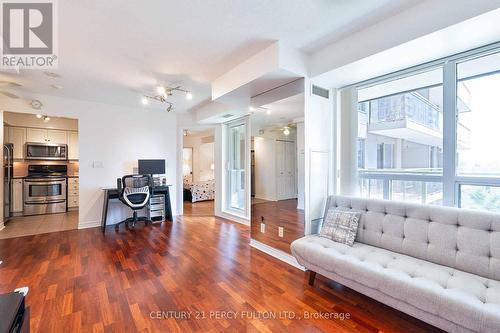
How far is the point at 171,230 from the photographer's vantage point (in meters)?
4.27

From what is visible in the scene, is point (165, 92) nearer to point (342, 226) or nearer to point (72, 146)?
point (342, 226)

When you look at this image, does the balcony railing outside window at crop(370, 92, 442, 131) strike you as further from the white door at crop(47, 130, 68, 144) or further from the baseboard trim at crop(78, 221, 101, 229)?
the white door at crop(47, 130, 68, 144)

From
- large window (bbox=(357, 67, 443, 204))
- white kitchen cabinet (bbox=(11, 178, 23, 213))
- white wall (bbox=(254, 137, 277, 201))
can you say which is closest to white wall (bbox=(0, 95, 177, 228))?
white kitchen cabinet (bbox=(11, 178, 23, 213))

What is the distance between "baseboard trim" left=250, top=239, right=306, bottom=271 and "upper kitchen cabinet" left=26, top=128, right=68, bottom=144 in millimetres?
5828

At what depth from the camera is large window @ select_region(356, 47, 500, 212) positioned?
2061mm

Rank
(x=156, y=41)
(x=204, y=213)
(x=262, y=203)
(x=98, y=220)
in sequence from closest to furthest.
Result: (x=156, y=41) → (x=262, y=203) → (x=98, y=220) → (x=204, y=213)

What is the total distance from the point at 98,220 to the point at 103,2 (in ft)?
13.7

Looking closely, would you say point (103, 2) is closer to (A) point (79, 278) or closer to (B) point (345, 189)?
(A) point (79, 278)

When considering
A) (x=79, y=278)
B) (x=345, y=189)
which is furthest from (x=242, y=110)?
(x=79, y=278)

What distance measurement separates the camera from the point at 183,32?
2.29 meters

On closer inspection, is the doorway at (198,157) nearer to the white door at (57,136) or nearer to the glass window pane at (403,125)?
the white door at (57,136)

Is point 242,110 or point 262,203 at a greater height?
point 242,110
